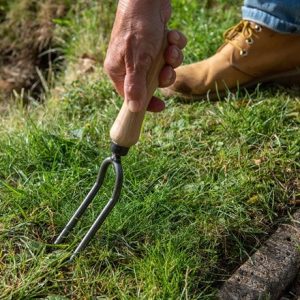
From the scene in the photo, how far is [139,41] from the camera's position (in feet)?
6.08

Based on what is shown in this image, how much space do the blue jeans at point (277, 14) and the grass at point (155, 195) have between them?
0.27 meters

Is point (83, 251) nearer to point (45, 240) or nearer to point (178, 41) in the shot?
point (45, 240)

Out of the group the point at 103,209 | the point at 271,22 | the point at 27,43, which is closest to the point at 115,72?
the point at 103,209

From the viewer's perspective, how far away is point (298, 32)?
2.69 m

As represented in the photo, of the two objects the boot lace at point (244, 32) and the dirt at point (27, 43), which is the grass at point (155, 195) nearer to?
the boot lace at point (244, 32)

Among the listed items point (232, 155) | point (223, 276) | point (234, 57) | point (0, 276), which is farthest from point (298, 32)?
point (0, 276)

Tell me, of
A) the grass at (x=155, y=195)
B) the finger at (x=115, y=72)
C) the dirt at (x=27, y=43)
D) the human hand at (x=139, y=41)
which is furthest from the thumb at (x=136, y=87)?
the dirt at (x=27, y=43)

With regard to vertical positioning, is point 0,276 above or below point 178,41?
below

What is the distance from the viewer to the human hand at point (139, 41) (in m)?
1.86

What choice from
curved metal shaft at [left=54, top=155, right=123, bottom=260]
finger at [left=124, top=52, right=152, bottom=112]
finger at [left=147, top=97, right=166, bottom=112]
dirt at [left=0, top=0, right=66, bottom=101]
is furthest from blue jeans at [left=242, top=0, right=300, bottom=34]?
dirt at [left=0, top=0, right=66, bottom=101]

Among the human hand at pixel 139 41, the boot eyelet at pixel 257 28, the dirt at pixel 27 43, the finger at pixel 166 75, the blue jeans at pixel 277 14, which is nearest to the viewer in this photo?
the human hand at pixel 139 41

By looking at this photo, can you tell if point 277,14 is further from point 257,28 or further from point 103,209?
point 103,209

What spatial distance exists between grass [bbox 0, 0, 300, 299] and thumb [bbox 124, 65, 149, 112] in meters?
0.42

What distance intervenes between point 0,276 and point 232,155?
0.93 metres
